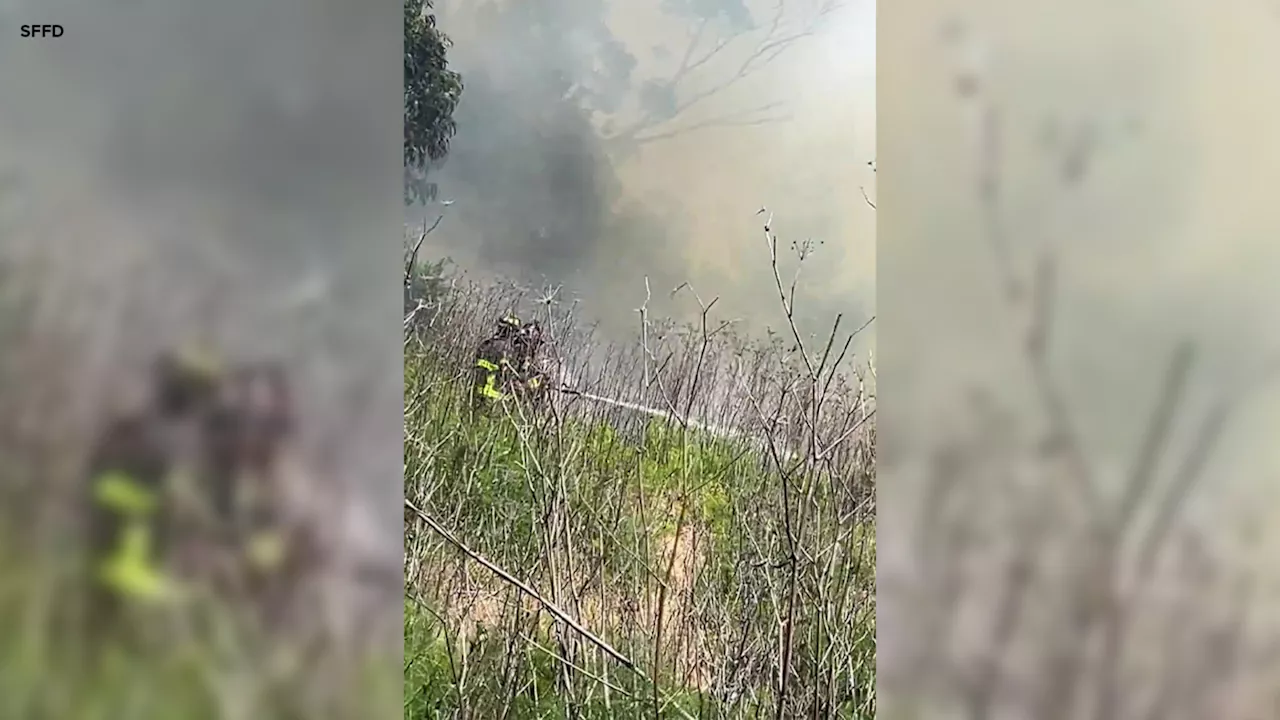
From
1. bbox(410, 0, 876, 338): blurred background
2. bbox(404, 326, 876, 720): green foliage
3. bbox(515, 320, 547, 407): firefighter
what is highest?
bbox(410, 0, 876, 338): blurred background

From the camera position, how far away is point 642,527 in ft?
4.85

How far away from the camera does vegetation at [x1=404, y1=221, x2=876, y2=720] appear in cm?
146
